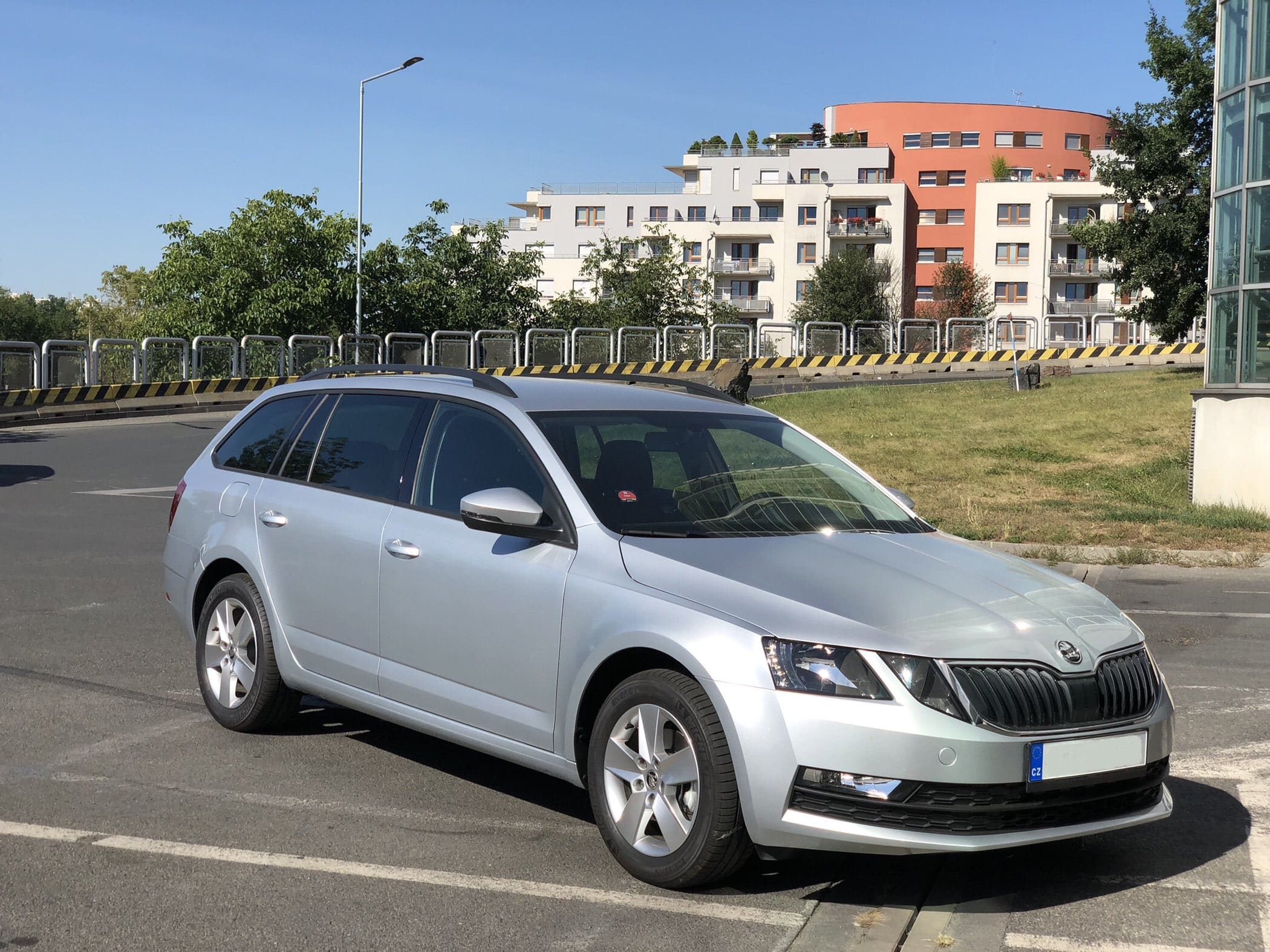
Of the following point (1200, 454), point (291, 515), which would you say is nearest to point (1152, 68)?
point (1200, 454)

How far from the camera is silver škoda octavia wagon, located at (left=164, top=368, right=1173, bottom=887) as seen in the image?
155 inches

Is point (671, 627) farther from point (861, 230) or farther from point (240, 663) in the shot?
point (861, 230)

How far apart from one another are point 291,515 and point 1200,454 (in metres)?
14.0

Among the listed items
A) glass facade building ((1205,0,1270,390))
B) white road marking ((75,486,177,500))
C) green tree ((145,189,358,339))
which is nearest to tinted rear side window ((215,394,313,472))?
white road marking ((75,486,177,500))

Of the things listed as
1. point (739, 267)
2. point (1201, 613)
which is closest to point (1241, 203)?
point (1201, 613)

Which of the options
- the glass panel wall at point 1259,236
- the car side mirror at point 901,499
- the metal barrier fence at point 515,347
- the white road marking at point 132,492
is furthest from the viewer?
the metal barrier fence at point 515,347

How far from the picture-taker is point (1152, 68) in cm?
3834

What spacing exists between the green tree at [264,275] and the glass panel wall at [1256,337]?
3875 centimetres

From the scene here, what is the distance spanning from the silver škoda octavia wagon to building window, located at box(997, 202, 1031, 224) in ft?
308

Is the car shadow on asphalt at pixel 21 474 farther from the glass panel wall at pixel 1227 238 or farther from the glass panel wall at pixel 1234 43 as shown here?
the glass panel wall at pixel 1234 43

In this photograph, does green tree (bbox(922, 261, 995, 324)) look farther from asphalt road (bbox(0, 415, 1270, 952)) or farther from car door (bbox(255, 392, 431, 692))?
car door (bbox(255, 392, 431, 692))

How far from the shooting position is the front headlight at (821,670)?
394 cm

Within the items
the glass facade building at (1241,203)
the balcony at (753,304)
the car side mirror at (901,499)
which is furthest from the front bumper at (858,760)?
the balcony at (753,304)

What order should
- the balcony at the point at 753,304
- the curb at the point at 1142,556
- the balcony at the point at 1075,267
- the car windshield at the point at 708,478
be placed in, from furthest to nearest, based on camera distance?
1. the balcony at the point at 753,304
2. the balcony at the point at 1075,267
3. the curb at the point at 1142,556
4. the car windshield at the point at 708,478
